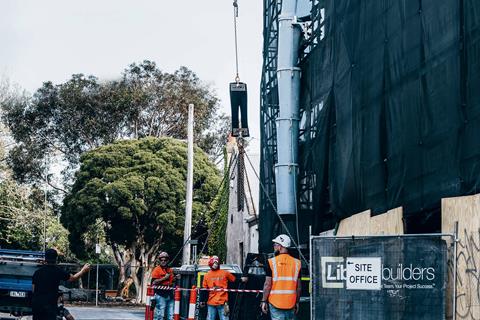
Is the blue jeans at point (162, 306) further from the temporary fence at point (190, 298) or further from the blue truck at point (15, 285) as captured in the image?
the blue truck at point (15, 285)

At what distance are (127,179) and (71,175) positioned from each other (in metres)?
9.74

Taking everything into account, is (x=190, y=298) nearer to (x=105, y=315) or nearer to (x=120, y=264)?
(x=105, y=315)

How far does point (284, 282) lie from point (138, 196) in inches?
1384

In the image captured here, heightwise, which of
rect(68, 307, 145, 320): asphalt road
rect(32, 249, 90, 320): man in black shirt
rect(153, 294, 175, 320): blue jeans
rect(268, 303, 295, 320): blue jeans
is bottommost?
rect(68, 307, 145, 320): asphalt road

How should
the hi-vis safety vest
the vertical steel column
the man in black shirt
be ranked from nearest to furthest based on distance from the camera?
the man in black shirt < the hi-vis safety vest < the vertical steel column

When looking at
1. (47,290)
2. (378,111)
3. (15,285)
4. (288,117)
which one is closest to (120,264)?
(288,117)

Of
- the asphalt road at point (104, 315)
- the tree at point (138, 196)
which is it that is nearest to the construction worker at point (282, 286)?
the asphalt road at point (104, 315)

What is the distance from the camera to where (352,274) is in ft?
42.6

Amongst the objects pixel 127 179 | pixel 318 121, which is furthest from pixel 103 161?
pixel 318 121

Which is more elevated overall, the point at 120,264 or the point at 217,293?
the point at 120,264

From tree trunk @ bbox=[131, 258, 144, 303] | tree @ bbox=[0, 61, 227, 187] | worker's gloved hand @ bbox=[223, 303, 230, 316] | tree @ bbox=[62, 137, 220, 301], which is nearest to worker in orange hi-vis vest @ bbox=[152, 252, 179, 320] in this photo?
worker's gloved hand @ bbox=[223, 303, 230, 316]

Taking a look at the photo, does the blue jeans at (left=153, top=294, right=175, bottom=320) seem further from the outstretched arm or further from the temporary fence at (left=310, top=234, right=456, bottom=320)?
the temporary fence at (left=310, top=234, right=456, bottom=320)

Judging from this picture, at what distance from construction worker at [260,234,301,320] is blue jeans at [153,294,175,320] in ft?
22.5

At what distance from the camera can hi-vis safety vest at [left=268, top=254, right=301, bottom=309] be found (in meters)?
13.4
